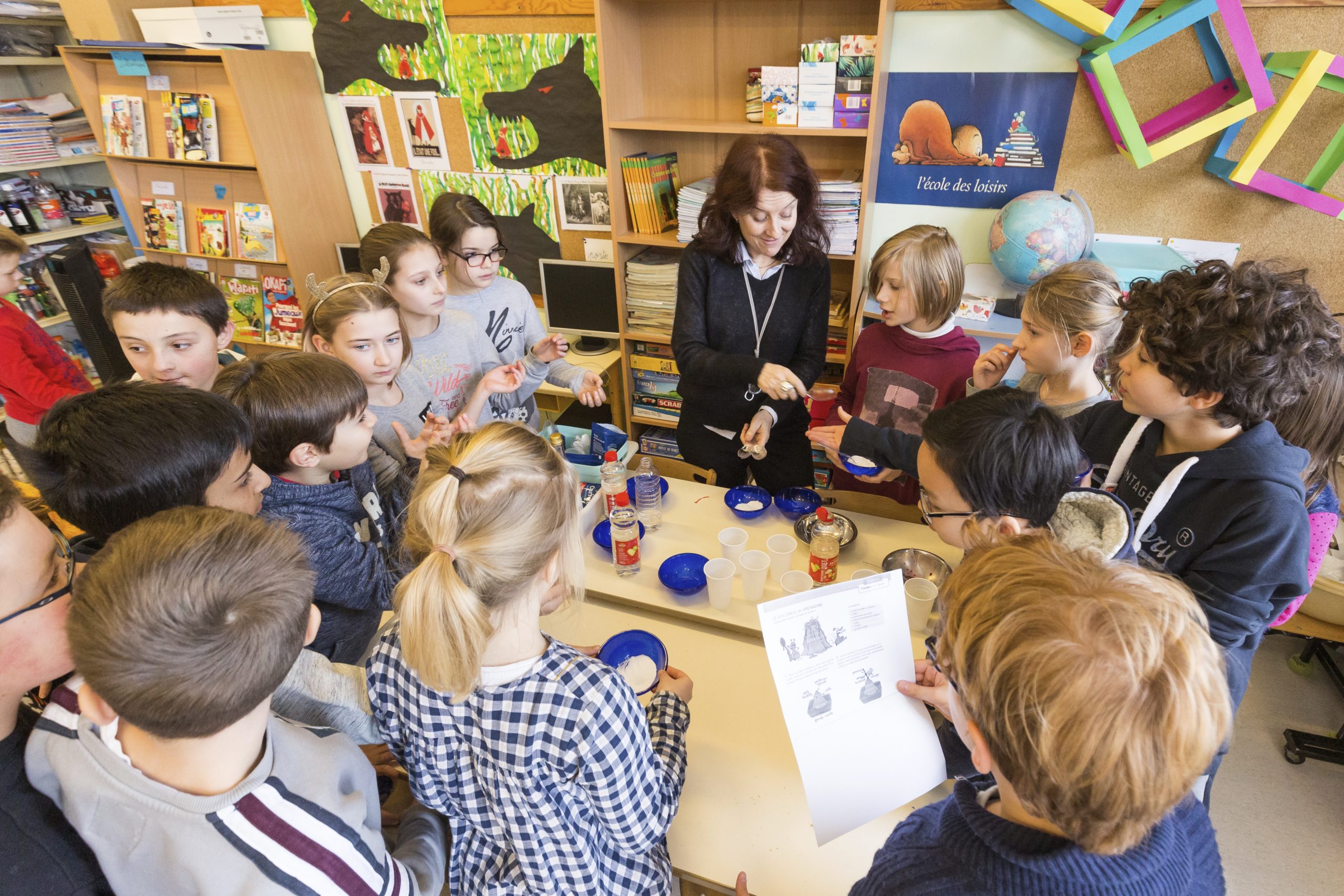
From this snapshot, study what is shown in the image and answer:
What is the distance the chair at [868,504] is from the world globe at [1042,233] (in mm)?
1145

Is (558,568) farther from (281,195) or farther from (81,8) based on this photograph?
(81,8)

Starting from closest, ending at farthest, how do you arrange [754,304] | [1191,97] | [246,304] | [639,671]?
[639,671]
[754,304]
[1191,97]
[246,304]

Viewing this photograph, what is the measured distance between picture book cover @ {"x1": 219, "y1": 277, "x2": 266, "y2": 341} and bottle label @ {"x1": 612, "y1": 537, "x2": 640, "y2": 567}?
10.8 feet

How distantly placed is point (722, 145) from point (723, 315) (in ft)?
3.85

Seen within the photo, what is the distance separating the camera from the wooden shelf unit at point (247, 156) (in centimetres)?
320

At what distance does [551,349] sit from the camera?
7.20 ft

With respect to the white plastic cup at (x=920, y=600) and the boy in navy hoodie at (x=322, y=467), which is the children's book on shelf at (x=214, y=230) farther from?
the white plastic cup at (x=920, y=600)

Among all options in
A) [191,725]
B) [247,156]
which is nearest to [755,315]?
[191,725]

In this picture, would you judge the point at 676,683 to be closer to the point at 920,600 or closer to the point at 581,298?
the point at 920,600

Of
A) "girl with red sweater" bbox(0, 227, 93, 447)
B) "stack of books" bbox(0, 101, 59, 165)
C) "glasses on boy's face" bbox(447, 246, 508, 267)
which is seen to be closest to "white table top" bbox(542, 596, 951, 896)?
"glasses on boy's face" bbox(447, 246, 508, 267)

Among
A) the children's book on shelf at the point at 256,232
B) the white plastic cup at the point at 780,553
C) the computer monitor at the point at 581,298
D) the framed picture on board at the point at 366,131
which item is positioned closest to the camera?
the white plastic cup at the point at 780,553

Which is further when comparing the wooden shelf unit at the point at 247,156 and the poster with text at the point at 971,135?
the wooden shelf unit at the point at 247,156

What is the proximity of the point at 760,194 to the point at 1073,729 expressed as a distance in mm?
1674

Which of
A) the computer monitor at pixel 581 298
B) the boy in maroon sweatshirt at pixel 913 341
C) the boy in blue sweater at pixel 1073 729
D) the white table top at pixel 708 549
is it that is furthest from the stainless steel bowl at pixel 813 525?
the computer monitor at pixel 581 298
